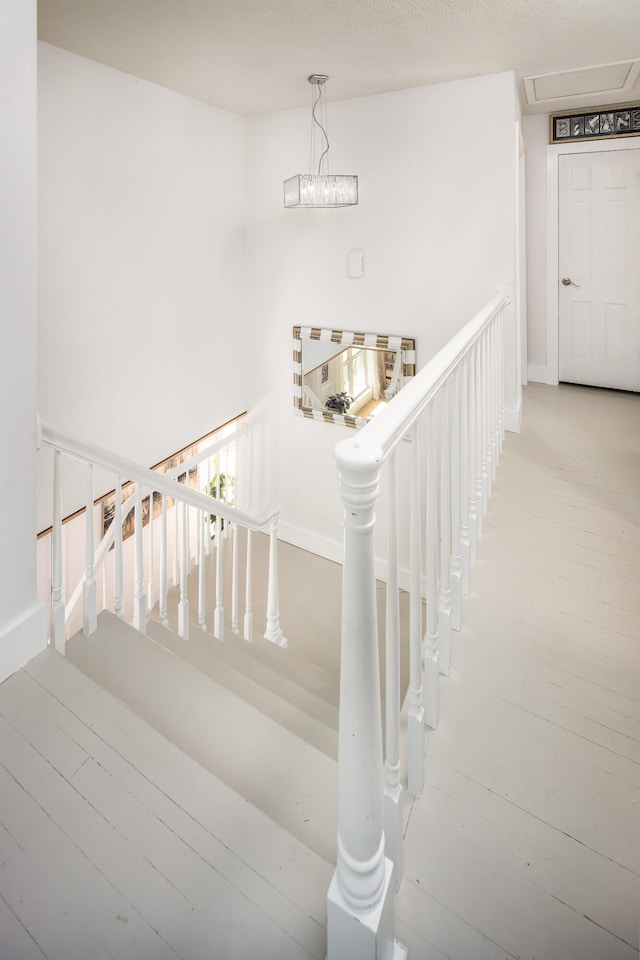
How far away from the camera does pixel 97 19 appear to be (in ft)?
8.96

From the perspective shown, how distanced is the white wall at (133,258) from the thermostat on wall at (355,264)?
3.55 ft

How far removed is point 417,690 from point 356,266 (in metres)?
3.78

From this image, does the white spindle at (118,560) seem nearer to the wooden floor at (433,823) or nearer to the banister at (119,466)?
the banister at (119,466)

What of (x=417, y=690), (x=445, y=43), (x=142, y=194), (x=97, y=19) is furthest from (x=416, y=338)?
(x=417, y=690)

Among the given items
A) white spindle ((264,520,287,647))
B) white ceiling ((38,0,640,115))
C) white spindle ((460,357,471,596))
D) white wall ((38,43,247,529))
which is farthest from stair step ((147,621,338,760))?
white ceiling ((38,0,640,115))

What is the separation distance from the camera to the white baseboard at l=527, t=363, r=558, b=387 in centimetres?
483

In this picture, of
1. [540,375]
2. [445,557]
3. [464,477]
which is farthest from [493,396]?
[540,375]

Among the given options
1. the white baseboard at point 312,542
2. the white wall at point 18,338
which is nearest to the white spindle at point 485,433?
the white wall at point 18,338

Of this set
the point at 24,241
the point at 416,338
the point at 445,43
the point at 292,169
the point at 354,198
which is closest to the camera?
the point at 24,241

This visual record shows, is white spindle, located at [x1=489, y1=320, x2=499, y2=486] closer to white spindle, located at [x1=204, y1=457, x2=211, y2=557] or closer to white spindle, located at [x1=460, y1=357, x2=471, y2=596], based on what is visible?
white spindle, located at [x1=460, y1=357, x2=471, y2=596]

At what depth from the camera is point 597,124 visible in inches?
168

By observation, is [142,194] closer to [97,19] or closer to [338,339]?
[97,19]

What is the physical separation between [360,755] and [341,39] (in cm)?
342

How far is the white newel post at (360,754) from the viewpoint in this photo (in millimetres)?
840
